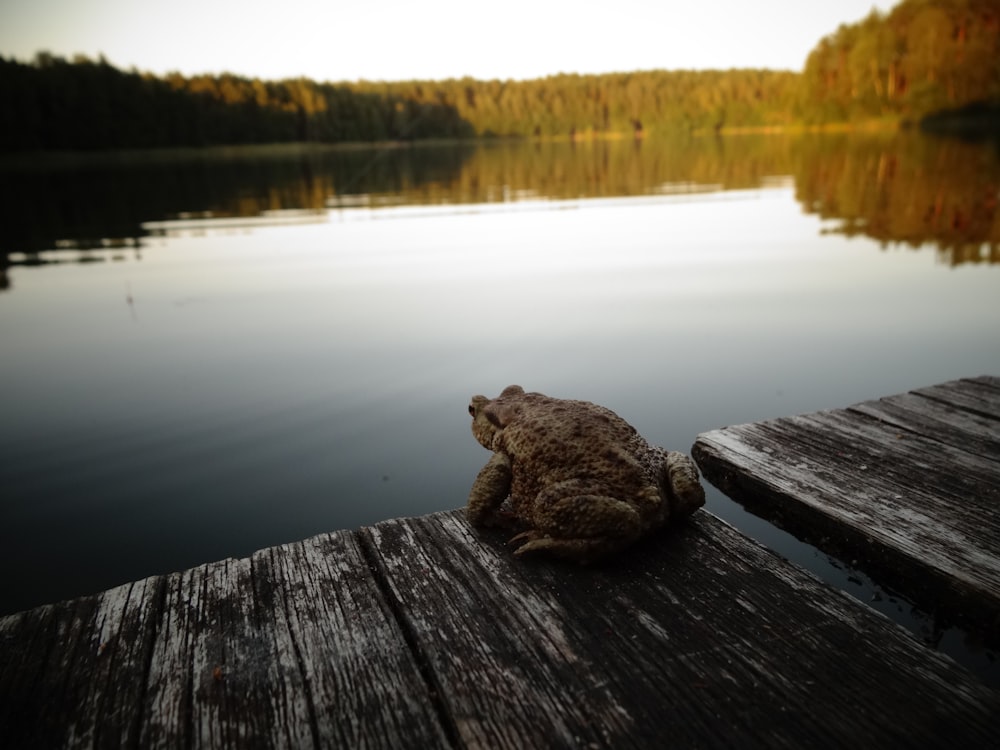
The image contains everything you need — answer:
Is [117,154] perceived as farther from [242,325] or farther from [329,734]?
[329,734]

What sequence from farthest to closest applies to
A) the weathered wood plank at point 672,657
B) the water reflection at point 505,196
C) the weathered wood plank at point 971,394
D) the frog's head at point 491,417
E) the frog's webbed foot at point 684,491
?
the water reflection at point 505,196
the weathered wood plank at point 971,394
the frog's head at point 491,417
the frog's webbed foot at point 684,491
the weathered wood plank at point 672,657

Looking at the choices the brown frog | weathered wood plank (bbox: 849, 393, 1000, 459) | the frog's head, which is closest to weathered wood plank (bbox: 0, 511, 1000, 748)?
the brown frog

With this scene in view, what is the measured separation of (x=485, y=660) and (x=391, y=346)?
777 centimetres

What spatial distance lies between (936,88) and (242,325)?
9781 centimetres

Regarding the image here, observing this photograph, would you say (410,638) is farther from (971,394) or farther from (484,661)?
(971,394)

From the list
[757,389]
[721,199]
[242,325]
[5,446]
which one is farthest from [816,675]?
[721,199]

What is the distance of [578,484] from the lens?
3072 mm

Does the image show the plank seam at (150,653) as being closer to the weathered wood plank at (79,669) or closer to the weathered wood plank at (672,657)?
the weathered wood plank at (79,669)

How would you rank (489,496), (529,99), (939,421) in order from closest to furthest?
(489,496) → (939,421) → (529,99)

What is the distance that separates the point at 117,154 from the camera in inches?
3248

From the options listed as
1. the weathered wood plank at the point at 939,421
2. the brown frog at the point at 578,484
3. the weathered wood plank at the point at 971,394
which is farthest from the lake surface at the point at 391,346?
the weathered wood plank at the point at 971,394

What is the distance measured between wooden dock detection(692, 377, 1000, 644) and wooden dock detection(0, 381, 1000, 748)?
0.87 feet

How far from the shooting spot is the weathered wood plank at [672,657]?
2.07m

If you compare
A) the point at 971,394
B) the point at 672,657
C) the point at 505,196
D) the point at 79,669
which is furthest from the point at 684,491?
the point at 505,196
